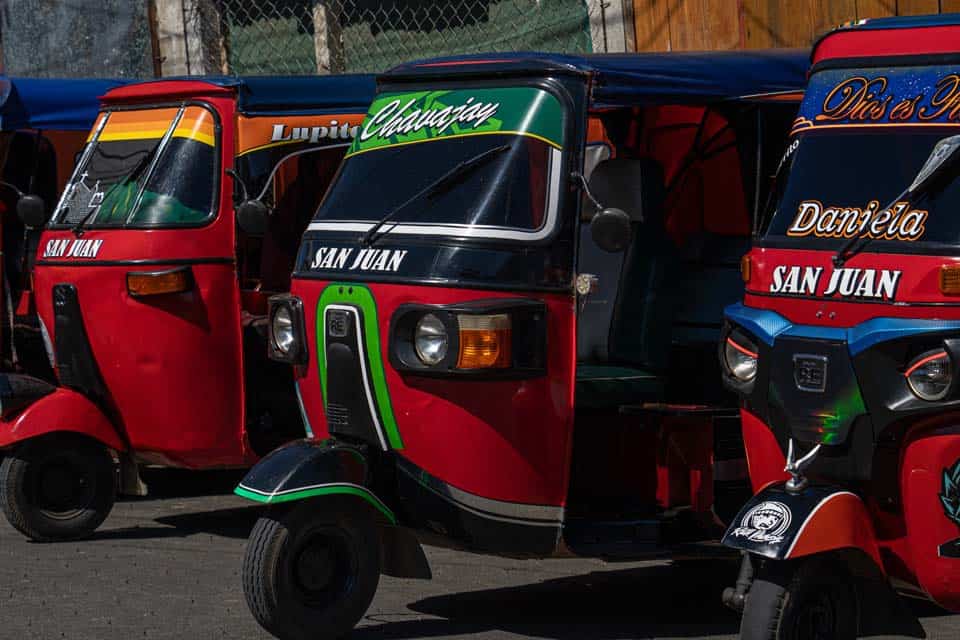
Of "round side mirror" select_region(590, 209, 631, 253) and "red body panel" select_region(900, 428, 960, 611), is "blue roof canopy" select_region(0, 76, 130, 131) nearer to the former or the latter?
"round side mirror" select_region(590, 209, 631, 253)

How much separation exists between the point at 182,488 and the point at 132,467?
1.64 metres

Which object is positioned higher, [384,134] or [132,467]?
[384,134]

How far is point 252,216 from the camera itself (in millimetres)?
7809

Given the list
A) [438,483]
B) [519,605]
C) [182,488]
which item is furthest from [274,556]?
[182,488]

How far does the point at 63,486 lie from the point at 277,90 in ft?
7.29

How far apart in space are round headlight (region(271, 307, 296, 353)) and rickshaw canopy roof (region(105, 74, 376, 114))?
209 centimetres

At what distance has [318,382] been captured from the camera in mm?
6477

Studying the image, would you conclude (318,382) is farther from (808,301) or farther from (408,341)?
(808,301)

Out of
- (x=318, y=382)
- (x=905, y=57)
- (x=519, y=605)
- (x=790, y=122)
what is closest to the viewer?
(x=905, y=57)

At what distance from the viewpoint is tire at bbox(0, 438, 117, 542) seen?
27.8 ft

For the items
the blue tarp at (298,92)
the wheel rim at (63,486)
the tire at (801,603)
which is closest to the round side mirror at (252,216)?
the blue tarp at (298,92)

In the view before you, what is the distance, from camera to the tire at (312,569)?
6023mm

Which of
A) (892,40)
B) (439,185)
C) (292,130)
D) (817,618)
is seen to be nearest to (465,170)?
(439,185)

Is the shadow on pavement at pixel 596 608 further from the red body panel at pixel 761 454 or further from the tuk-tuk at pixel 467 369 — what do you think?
→ the red body panel at pixel 761 454
